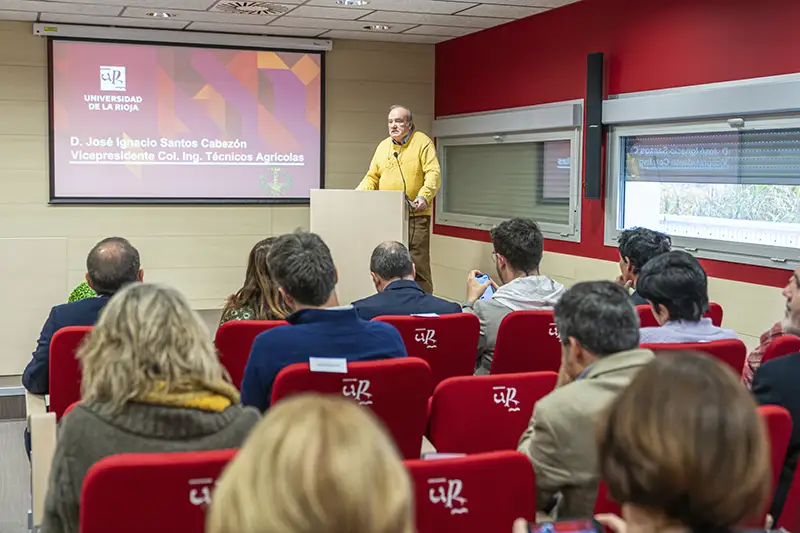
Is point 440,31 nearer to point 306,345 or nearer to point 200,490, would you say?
point 306,345

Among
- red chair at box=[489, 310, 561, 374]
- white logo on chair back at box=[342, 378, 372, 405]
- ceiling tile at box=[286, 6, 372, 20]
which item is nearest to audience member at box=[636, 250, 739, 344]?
red chair at box=[489, 310, 561, 374]

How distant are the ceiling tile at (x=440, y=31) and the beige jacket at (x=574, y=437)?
5.93 meters

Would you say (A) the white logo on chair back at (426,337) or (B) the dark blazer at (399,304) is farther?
(B) the dark blazer at (399,304)

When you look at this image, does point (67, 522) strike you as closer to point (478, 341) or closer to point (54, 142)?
point (478, 341)

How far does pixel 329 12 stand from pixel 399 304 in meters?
3.70

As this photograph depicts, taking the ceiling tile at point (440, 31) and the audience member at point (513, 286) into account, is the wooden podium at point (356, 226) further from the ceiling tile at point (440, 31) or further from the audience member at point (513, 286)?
the audience member at point (513, 286)

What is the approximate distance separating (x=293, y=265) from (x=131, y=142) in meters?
5.28

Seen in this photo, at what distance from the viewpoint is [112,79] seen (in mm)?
7680

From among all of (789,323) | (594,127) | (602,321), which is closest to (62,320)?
(602,321)

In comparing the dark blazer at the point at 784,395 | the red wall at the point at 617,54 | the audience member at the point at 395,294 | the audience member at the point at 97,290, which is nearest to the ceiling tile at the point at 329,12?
the red wall at the point at 617,54

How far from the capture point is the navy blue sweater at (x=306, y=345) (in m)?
2.71

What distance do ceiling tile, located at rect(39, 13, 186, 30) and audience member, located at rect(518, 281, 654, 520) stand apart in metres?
6.04

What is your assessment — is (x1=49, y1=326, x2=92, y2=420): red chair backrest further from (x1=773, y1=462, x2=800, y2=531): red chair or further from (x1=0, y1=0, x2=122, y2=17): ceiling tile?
(x1=0, y1=0, x2=122, y2=17): ceiling tile

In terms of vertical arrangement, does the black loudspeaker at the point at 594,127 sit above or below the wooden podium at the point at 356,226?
above
